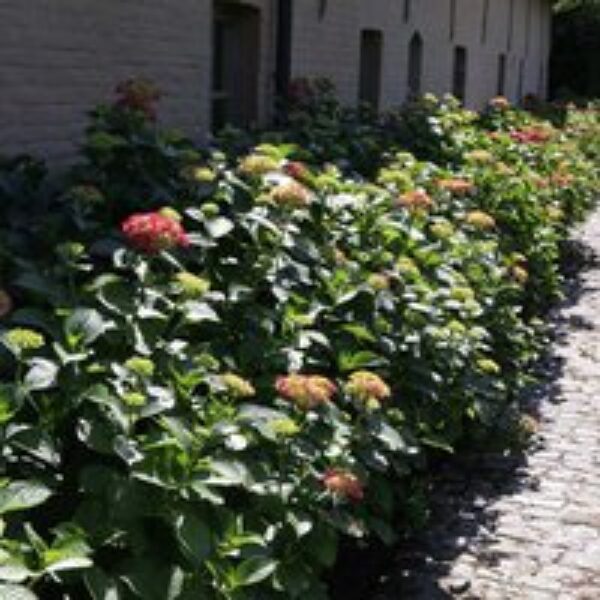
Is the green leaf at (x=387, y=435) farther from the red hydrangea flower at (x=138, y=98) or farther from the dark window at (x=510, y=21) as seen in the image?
the dark window at (x=510, y=21)

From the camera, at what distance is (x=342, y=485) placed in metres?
3.16

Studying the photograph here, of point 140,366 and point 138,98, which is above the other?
point 138,98

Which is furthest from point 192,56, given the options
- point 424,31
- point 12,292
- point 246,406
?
point 424,31

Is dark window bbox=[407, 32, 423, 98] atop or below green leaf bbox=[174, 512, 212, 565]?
atop

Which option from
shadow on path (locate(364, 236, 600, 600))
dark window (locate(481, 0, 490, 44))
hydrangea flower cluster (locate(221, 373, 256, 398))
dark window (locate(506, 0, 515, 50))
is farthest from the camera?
dark window (locate(506, 0, 515, 50))

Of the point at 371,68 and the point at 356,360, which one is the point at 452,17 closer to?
the point at 371,68

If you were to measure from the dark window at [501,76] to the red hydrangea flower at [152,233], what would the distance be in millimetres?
18687

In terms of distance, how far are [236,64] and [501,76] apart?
13.2 meters

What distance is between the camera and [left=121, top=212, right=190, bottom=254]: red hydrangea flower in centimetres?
339

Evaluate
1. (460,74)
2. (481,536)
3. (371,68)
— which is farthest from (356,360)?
(460,74)

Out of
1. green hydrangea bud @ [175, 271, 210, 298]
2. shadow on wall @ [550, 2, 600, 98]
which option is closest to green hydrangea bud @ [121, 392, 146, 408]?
green hydrangea bud @ [175, 271, 210, 298]

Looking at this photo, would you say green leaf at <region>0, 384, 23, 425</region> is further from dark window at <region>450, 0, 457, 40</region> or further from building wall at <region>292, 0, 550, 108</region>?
dark window at <region>450, 0, 457, 40</region>

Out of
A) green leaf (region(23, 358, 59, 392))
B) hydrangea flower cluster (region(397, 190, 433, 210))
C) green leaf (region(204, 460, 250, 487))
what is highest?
hydrangea flower cluster (region(397, 190, 433, 210))

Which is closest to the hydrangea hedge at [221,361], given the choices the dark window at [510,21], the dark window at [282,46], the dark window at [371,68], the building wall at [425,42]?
the dark window at [282,46]
